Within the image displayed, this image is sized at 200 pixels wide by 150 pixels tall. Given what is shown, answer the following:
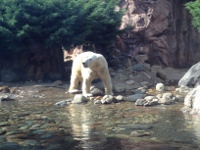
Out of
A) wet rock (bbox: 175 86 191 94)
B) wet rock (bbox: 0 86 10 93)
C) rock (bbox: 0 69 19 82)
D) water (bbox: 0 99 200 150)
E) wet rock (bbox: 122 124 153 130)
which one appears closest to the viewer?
water (bbox: 0 99 200 150)

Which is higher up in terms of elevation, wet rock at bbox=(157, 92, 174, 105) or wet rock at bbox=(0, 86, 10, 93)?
wet rock at bbox=(0, 86, 10, 93)

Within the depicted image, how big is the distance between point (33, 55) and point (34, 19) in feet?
5.09

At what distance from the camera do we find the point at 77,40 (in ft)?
53.7

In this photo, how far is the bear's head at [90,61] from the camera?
12922 millimetres

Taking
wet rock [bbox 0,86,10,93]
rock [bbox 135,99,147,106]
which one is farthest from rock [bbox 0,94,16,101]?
rock [bbox 135,99,147,106]

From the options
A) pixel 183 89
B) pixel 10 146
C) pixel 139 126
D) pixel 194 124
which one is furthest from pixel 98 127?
pixel 183 89

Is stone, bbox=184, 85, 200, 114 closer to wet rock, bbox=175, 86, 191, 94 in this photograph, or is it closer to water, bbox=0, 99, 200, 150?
water, bbox=0, 99, 200, 150

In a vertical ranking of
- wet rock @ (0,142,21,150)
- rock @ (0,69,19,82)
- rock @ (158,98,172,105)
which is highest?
rock @ (0,69,19,82)

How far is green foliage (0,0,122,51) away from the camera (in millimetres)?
15797

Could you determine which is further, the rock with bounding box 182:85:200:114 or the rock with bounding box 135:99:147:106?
the rock with bounding box 135:99:147:106

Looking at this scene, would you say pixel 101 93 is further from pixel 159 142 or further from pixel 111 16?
pixel 159 142

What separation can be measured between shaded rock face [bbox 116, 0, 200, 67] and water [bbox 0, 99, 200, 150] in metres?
8.34

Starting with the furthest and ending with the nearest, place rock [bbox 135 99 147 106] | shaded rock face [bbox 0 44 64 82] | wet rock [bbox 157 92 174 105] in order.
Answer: shaded rock face [bbox 0 44 64 82] < wet rock [bbox 157 92 174 105] < rock [bbox 135 99 147 106]

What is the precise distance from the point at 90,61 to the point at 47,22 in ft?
12.7
